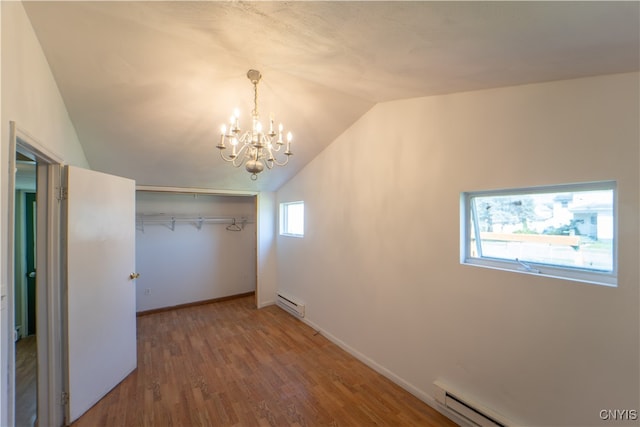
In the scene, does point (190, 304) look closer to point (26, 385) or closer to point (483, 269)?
point (26, 385)

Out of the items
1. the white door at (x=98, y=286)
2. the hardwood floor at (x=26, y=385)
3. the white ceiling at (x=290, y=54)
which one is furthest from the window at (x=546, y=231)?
the hardwood floor at (x=26, y=385)

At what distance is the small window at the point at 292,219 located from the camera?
13.2ft

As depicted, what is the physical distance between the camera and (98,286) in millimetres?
2164

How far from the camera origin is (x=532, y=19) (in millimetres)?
983

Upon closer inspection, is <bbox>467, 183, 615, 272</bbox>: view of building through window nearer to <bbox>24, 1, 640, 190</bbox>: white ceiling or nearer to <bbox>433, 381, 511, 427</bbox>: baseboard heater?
<bbox>24, 1, 640, 190</bbox>: white ceiling

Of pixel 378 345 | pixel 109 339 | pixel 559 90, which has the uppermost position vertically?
pixel 559 90

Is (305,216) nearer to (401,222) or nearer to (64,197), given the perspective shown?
(401,222)

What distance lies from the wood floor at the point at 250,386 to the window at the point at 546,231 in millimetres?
1376

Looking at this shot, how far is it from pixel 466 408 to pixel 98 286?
3.11 meters

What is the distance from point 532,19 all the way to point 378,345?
105 inches

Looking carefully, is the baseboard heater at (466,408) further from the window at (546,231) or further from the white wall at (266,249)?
the white wall at (266,249)

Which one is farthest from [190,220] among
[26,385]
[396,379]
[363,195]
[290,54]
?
[396,379]

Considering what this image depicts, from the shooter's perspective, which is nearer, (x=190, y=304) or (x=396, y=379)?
(x=396, y=379)

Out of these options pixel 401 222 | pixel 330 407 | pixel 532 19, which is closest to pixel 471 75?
pixel 532 19
